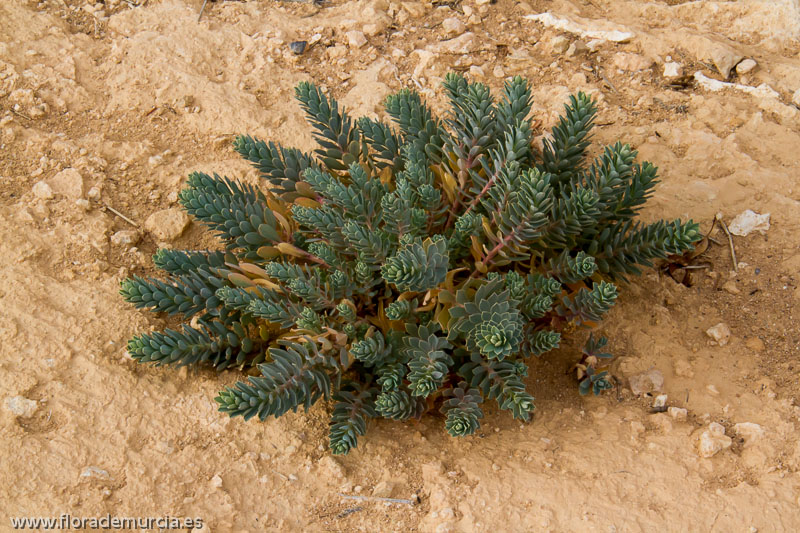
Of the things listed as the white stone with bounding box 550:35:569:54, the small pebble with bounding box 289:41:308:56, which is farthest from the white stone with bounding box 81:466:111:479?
the white stone with bounding box 550:35:569:54

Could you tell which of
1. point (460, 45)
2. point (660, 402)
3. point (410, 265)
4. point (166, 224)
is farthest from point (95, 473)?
point (460, 45)

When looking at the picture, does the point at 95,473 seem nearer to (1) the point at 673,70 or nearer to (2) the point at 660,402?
(2) the point at 660,402

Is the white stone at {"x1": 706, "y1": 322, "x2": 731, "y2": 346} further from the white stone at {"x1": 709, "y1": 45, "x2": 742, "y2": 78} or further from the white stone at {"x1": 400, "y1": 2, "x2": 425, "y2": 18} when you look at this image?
the white stone at {"x1": 400, "y1": 2, "x2": 425, "y2": 18}

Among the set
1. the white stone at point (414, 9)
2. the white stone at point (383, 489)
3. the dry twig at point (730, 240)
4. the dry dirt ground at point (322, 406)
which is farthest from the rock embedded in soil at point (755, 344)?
the white stone at point (414, 9)

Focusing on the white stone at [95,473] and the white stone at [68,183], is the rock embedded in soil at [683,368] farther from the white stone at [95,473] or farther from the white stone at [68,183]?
the white stone at [68,183]

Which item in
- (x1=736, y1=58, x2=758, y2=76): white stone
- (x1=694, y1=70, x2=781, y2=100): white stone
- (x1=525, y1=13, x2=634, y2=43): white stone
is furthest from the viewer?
(x1=525, y1=13, x2=634, y2=43): white stone

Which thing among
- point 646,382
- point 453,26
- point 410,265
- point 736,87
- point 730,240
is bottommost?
point 646,382

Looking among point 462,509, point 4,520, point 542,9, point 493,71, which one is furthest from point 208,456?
point 542,9
